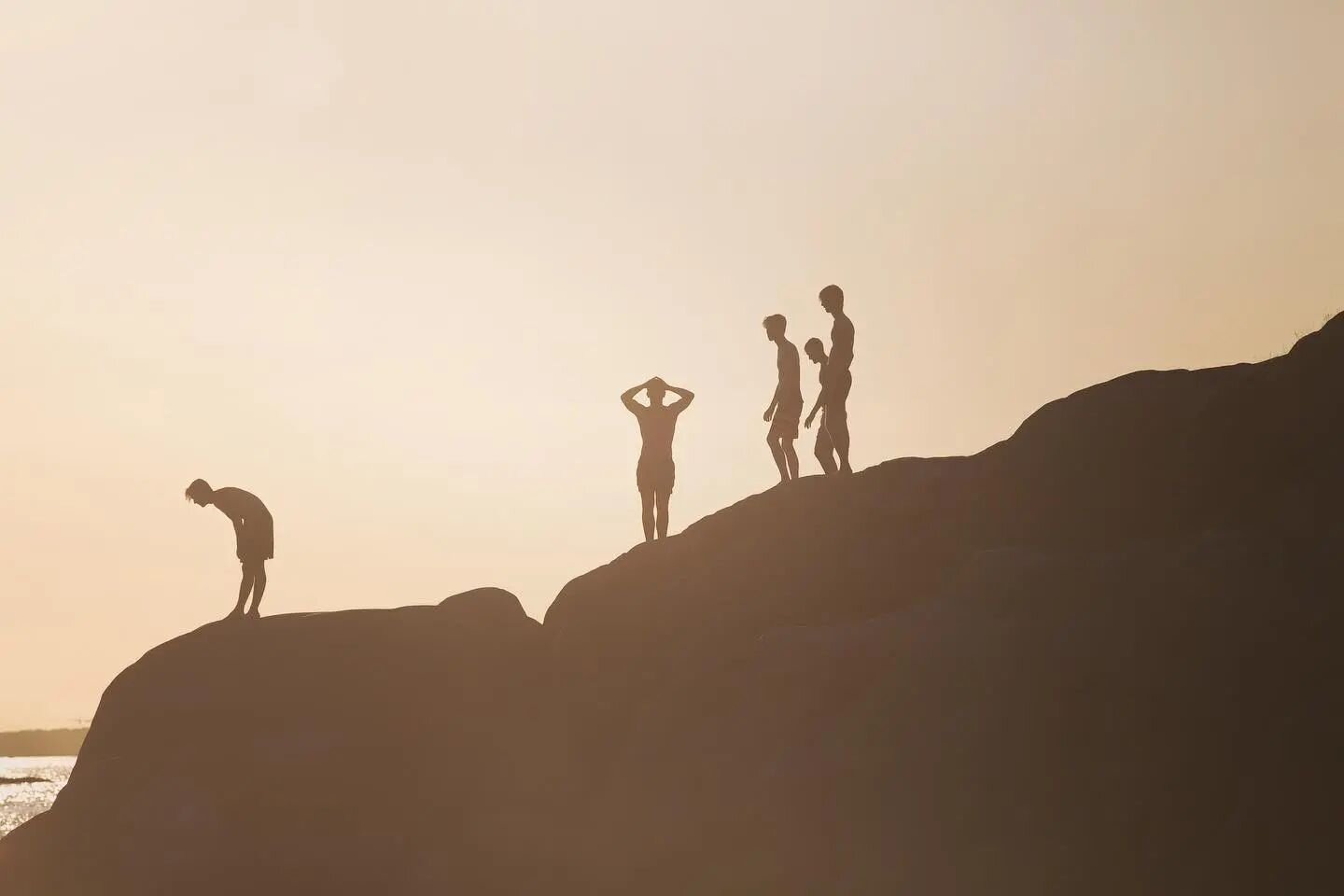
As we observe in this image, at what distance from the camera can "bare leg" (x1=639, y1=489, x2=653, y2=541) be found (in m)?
19.4

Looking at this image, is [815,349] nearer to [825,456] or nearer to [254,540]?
[825,456]

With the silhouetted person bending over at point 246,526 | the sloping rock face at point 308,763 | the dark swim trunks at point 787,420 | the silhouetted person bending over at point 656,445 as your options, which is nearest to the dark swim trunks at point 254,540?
the silhouetted person bending over at point 246,526

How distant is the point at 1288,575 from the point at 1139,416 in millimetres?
3364

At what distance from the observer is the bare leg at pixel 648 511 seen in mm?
19359

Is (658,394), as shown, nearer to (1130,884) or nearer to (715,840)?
(715,840)

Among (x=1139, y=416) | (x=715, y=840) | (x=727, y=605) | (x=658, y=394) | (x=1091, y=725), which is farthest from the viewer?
(x=658, y=394)

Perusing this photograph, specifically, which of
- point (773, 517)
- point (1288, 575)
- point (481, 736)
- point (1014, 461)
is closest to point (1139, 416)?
point (1014, 461)

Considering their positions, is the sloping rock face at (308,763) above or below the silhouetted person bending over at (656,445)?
below

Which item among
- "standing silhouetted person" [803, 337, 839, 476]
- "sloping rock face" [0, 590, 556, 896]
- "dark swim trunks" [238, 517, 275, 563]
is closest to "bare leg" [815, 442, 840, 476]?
"standing silhouetted person" [803, 337, 839, 476]

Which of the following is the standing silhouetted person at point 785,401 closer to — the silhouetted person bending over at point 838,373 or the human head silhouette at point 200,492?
the silhouetted person bending over at point 838,373

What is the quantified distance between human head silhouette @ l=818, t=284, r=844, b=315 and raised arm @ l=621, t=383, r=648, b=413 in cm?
299

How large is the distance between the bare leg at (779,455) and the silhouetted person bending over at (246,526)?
747cm

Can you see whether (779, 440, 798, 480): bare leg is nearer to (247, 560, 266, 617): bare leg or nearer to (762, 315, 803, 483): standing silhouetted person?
(762, 315, 803, 483): standing silhouetted person

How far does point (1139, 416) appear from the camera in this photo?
15.8 m
